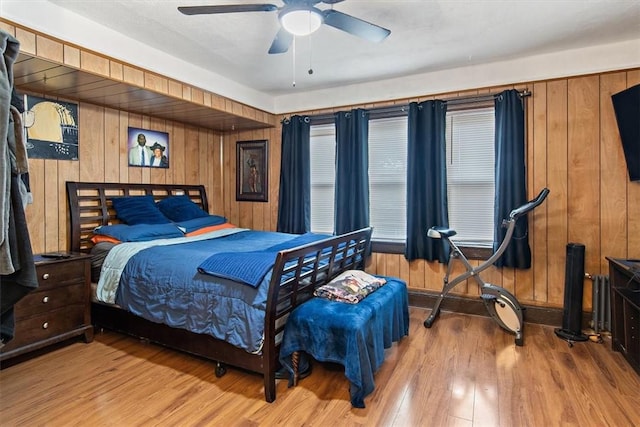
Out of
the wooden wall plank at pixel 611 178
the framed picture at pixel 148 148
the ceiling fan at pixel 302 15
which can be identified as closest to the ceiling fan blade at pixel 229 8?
the ceiling fan at pixel 302 15

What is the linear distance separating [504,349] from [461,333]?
0.40 metres

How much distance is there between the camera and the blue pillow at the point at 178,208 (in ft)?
13.3

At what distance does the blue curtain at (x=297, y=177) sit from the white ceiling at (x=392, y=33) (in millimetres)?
805

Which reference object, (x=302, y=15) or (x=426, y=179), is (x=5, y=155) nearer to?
(x=302, y=15)

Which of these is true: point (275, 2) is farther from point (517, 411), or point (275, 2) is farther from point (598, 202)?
point (598, 202)

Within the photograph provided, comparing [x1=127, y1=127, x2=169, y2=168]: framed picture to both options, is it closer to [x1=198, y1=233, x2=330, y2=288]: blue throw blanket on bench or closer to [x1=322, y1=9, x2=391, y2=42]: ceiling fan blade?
[x1=198, y1=233, x2=330, y2=288]: blue throw blanket on bench

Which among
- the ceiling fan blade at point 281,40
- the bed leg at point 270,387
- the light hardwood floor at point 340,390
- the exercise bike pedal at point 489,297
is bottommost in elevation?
the light hardwood floor at point 340,390

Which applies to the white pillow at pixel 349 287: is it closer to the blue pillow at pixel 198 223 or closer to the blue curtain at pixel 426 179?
the blue curtain at pixel 426 179

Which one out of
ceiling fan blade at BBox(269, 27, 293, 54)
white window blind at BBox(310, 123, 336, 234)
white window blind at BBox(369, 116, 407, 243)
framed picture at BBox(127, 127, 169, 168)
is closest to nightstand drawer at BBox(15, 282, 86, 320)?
framed picture at BBox(127, 127, 169, 168)

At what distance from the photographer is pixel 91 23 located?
2.69m

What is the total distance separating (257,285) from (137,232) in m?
1.78

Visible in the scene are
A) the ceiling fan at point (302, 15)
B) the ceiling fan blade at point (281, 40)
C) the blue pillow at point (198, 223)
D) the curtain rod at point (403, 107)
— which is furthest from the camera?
the blue pillow at point (198, 223)

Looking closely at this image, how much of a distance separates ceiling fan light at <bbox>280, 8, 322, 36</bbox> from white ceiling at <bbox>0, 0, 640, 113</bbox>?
54 centimetres

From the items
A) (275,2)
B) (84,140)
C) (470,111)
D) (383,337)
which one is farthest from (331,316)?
(84,140)
